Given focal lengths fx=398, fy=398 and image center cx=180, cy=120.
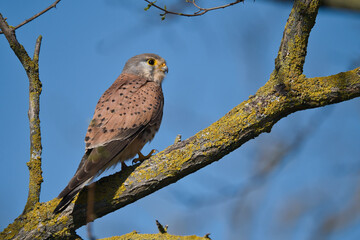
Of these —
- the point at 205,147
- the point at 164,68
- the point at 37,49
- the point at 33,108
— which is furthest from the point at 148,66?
the point at 205,147

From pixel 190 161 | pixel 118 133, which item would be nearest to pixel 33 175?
pixel 118 133

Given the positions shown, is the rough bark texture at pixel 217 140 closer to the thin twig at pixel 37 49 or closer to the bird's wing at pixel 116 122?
the bird's wing at pixel 116 122

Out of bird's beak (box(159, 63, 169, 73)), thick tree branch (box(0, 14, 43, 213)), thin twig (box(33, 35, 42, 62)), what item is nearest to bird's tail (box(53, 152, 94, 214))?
thick tree branch (box(0, 14, 43, 213))

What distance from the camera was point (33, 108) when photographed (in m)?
3.59

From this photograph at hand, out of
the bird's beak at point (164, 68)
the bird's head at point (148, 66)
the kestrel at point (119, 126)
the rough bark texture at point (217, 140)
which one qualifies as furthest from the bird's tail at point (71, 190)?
the bird's beak at point (164, 68)

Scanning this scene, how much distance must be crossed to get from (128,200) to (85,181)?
0.37 m

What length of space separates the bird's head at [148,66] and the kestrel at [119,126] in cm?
14

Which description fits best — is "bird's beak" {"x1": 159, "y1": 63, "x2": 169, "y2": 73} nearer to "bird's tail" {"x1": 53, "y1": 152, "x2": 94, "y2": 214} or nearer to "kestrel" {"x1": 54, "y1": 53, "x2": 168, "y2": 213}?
"kestrel" {"x1": 54, "y1": 53, "x2": 168, "y2": 213}

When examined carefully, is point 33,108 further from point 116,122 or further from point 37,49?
point 116,122

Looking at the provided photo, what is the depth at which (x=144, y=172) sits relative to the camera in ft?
10.4

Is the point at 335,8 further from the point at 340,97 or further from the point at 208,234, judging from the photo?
the point at 208,234

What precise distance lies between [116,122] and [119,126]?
7 centimetres

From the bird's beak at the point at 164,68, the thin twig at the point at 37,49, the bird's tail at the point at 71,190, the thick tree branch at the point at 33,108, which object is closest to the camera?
the bird's tail at the point at 71,190

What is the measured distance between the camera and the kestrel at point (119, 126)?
3.26 m
